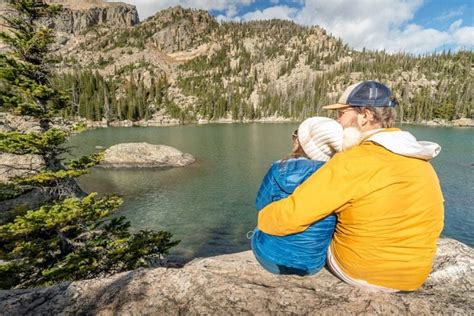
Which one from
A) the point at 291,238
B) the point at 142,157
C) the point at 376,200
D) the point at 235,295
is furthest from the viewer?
the point at 142,157

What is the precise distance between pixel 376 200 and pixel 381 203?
0.06 m

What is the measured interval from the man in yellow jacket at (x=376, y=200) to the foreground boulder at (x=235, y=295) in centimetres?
32

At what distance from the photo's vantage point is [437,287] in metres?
3.65

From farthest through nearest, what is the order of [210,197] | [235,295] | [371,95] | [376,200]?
1. [210,197]
2. [235,295]
3. [371,95]
4. [376,200]

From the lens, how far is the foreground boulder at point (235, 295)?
3.05 m

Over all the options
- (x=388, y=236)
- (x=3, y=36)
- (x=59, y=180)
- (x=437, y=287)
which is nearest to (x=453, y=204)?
(x=437, y=287)

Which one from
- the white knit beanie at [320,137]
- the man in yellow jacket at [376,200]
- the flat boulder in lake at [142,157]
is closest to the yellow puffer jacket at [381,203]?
the man in yellow jacket at [376,200]

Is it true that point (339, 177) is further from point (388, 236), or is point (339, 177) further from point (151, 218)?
point (151, 218)

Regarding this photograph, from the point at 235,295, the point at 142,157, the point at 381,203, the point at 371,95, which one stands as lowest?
the point at 142,157

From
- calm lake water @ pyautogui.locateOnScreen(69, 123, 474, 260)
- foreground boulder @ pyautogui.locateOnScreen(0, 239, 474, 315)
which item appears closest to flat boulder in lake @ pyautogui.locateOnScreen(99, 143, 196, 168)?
calm lake water @ pyautogui.locateOnScreen(69, 123, 474, 260)

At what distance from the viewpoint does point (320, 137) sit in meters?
2.93

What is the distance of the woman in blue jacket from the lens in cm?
292

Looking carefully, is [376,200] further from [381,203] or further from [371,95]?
[371,95]

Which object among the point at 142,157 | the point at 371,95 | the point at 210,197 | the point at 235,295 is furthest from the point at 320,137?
the point at 142,157
